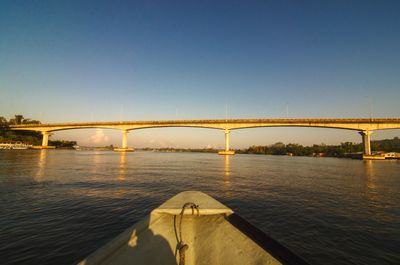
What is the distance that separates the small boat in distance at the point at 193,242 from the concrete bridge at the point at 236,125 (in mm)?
67711

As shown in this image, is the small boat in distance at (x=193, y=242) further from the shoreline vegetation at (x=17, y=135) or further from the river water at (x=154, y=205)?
the shoreline vegetation at (x=17, y=135)

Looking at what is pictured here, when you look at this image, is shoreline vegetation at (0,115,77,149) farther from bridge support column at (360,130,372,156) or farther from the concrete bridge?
bridge support column at (360,130,372,156)

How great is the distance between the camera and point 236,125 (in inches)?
2815

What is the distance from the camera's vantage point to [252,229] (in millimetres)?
3834

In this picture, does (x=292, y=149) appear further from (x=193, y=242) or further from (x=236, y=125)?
(x=193, y=242)

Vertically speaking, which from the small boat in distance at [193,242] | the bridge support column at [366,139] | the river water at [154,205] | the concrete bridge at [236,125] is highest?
the concrete bridge at [236,125]

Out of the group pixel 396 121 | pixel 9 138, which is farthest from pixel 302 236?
pixel 9 138

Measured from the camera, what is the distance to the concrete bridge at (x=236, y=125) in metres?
56.6

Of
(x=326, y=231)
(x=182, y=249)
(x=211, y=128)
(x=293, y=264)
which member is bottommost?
(x=326, y=231)

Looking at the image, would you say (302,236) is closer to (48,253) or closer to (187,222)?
(187,222)

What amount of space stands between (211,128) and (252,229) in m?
72.2

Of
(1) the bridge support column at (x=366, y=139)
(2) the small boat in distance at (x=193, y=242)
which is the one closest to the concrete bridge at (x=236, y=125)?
(1) the bridge support column at (x=366, y=139)

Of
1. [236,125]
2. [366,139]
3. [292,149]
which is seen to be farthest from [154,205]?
[292,149]

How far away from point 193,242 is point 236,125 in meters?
68.9
